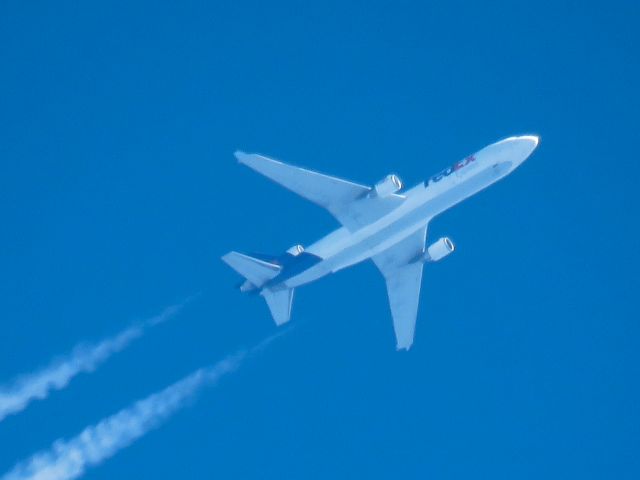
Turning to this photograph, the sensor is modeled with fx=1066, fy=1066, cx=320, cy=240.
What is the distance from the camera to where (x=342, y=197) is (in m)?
68.8

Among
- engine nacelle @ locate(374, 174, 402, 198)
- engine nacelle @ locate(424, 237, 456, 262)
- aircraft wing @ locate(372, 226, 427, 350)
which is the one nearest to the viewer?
engine nacelle @ locate(374, 174, 402, 198)

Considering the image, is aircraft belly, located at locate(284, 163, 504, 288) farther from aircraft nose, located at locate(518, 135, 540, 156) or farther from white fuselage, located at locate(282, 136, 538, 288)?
aircraft nose, located at locate(518, 135, 540, 156)

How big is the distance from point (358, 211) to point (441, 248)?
6747 millimetres

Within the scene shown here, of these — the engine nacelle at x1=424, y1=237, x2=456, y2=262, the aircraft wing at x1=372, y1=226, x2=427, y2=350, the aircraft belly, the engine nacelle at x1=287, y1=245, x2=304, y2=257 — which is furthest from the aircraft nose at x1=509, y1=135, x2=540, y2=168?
the engine nacelle at x1=287, y1=245, x2=304, y2=257

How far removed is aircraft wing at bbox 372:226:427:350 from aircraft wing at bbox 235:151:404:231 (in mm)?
5976

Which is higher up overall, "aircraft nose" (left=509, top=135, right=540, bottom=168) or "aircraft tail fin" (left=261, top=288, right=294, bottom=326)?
"aircraft tail fin" (left=261, top=288, right=294, bottom=326)

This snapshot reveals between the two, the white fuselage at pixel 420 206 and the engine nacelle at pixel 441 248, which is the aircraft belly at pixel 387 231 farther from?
the engine nacelle at pixel 441 248

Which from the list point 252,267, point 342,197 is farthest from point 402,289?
point 252,267

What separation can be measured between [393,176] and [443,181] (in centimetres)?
331

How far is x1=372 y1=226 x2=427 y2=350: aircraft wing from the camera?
7444 cm

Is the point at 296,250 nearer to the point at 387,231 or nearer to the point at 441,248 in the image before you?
the point at 387,231

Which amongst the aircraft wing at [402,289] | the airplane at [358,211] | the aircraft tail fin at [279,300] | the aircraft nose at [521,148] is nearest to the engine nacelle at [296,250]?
the airplane at [358,211]

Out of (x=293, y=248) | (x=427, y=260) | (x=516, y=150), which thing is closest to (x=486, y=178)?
(x=516, y=150)

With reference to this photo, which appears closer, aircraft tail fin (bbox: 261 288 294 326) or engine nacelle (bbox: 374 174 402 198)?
engine nacelle (bbox: 374 174 402 198)
